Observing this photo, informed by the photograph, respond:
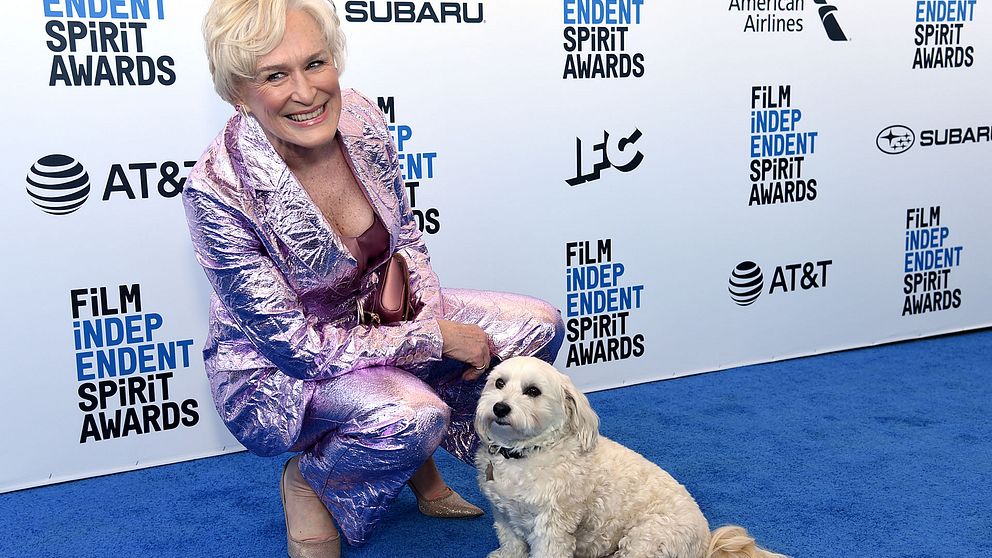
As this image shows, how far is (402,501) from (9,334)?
1137 mm

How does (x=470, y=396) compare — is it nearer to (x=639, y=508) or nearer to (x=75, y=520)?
(x=639, y=508)

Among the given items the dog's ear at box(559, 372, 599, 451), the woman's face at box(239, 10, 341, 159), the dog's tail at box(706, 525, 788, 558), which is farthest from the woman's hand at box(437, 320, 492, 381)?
the dog's tail at box(706, 525, 788, 558)

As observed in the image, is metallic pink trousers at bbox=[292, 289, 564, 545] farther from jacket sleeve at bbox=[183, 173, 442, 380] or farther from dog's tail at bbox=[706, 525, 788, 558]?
dog's tail at bbox=[706, 525, 788, 558]

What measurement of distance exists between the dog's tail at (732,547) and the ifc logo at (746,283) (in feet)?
5.63

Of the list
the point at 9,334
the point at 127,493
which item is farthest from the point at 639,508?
the point at 9,334

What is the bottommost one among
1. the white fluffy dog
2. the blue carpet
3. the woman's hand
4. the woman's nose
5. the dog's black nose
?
A: the blue carpet

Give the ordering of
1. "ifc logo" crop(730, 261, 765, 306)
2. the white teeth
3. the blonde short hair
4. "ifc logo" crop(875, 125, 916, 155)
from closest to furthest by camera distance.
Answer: the blonde short hair < the white teeth < "ifc logo" crop(730, 261, 765, 306) < "ifc logo" crop(875, 125, 916, 155)

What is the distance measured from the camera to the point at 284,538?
2.30 meters

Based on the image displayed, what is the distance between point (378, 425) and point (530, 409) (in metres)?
0.31

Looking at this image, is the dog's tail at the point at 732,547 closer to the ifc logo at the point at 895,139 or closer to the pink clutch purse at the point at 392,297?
the pink clutch purse at the point at 392,297

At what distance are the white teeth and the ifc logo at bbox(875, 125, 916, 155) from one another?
245cm

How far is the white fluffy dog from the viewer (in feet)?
6.38

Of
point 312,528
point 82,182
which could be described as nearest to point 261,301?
point 312,528

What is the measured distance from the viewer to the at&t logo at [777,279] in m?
3.59
